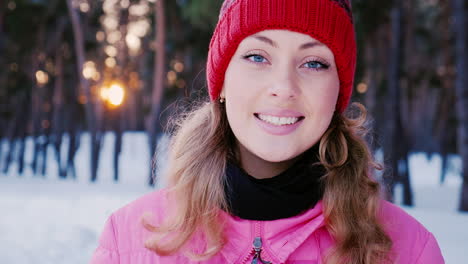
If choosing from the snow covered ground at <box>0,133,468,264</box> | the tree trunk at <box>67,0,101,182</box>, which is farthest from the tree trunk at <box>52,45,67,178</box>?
the snow covered ground at <box>0,133,468,264</box>

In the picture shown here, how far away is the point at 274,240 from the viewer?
171 cm

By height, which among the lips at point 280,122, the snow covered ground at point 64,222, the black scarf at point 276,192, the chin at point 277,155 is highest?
the lips at point 280,122

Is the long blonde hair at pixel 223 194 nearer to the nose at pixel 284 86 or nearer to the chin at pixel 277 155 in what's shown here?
the chin at pixel 277 155

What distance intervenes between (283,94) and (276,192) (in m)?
0.36

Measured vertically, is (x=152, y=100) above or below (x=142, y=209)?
above

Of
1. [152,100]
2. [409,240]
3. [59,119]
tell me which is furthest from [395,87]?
[59,119]

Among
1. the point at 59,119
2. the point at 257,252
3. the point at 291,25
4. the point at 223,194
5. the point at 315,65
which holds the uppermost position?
the point at 291,25

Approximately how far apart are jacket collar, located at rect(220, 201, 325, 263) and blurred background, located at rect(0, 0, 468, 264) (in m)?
0.78

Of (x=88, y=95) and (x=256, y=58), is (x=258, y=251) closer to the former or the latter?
(x=256, y=58)

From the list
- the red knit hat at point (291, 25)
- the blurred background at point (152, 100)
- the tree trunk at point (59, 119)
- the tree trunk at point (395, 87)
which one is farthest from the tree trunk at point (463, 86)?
the tree trunk at point (59, 119)

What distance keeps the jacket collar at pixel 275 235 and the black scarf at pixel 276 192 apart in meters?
0.03

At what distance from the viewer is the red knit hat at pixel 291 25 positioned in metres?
1.71

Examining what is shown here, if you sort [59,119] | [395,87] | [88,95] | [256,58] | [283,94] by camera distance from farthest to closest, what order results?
[59,119]
[88,95]
[395,87]
[256,58]
[283,94]

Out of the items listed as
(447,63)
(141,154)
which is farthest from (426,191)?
(141,154)
